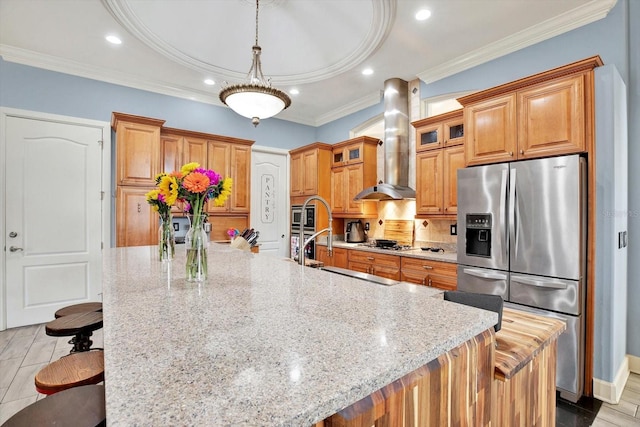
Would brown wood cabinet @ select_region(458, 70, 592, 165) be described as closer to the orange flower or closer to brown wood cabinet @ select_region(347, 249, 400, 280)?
brown wood cabinet @ select_region(347, 249, 400, 280)

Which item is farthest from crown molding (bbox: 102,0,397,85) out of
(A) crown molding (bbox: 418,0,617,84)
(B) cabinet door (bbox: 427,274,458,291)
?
(B) cabinet door (bbox: 427,274,458,291)

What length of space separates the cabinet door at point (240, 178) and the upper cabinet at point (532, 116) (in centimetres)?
313

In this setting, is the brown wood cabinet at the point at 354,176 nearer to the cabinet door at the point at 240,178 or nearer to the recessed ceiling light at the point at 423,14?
the cabinet door at the point at 240,178

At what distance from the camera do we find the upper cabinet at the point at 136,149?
143 inches

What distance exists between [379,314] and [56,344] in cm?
374

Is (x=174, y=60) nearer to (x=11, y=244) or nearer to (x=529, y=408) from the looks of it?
(x=11, y=244)

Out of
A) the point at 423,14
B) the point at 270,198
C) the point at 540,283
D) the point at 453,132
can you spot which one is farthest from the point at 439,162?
the point at 270,198

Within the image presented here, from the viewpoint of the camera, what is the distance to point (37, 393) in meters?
2.35

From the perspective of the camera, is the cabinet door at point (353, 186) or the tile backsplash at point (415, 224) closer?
the tile backsplash at point (415, 224)

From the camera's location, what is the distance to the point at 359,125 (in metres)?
4.93

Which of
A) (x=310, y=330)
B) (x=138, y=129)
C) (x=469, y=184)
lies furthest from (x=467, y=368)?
(x=138, y=129)

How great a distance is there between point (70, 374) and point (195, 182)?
0.82m

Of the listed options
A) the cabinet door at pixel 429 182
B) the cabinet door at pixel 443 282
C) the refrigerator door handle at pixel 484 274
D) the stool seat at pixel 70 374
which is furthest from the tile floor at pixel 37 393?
the cabinet door at pixel 429 182

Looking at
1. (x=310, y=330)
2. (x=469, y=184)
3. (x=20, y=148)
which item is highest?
(x=20, y=148)
